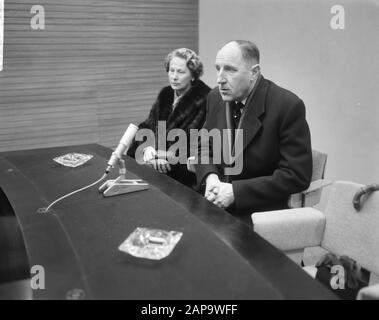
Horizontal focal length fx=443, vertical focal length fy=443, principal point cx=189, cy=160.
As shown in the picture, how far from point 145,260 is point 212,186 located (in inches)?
39.8

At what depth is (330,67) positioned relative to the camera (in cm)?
333

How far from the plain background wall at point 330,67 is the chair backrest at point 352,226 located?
138 cm

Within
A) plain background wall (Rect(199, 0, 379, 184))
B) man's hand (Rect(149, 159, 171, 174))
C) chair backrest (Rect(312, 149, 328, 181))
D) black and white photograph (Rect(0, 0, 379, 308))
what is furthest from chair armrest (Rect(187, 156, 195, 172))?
plain background wall (Rect(199, 0, 379, 184))

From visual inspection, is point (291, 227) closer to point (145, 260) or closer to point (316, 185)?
point (316, 185)

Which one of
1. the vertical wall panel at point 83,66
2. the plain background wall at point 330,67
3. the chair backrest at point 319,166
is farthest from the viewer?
the vertical wall panel at point 83,66

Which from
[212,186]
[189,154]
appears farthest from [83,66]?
[212,186]

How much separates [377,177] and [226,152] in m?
1.33

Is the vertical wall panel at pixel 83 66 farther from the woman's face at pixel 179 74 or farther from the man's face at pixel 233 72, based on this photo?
the man's face at pixel 233 72

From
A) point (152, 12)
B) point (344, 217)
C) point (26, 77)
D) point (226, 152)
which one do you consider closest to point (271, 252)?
point (344, 217)

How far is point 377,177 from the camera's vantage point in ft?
10.2

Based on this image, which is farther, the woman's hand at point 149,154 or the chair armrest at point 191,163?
the woman's hand at point 149,154

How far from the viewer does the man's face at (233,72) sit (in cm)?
226

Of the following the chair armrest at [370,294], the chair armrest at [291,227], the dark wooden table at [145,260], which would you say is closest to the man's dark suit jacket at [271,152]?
the chair armrest at [291,227]

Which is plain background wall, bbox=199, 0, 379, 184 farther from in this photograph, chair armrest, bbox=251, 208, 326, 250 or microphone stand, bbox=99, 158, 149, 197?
→ microphone stand, bbox=99, 158, 149, 197
